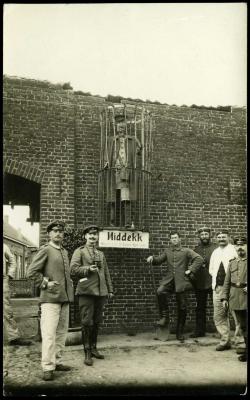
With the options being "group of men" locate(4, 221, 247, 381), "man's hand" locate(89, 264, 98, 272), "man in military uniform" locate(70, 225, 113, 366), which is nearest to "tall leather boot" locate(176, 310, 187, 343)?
"group of men" locate(4, 221, 247, 381)

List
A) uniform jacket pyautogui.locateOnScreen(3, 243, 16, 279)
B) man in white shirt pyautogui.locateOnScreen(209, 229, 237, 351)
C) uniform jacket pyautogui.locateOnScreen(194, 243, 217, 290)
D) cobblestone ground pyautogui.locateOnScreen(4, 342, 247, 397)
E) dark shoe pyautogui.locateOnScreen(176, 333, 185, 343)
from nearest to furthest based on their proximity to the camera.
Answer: cobblestone ground pyautogui.locateOnScreen(4, 342, 247, 397) → uniform jacket pyautogui.locateOnScreen(3, 243, 16, 279) → man in white shirt pyautogui.locateOnScreen(209, 229, 237, 351) → dark shoe pyautogui.locateOnScreen(176, 333, 185, 343) → uniform jacket pyautogui.locateOnScreen(194, 243, 217, 290)

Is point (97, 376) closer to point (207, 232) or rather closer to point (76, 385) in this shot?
point (76, 385)

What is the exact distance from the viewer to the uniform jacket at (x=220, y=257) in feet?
24.9

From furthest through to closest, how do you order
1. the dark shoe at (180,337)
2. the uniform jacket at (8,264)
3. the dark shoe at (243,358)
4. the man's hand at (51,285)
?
the dark shoe at (180,337) < the uniform jacket at (8,264) < the dark shoe at (243,358) < the man's hand at (51,285)

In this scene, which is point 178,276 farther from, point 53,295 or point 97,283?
point 53,295

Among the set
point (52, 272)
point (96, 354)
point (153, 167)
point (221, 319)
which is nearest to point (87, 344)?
point (96, 354)

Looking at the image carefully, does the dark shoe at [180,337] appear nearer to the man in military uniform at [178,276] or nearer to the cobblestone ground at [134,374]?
the man in military uniform at [178,276]

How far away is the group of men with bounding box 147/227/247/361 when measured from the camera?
6.88 metres

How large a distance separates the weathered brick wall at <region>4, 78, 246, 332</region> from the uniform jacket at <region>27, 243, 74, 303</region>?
7.19ft

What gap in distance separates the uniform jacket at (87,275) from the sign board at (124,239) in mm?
1166

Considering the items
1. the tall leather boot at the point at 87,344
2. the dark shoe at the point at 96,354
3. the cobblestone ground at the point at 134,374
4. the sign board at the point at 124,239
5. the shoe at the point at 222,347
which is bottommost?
the cobblestone ground at the point at 134,374

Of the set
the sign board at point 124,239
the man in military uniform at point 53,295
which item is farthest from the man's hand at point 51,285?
the sign board at point 124,239

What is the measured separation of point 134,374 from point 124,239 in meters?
2.61

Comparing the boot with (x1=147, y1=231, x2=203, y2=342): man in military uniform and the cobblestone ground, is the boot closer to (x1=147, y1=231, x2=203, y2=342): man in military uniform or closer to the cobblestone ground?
(x1=147, y1=231, x2=203, y2=342): man in military uniform
